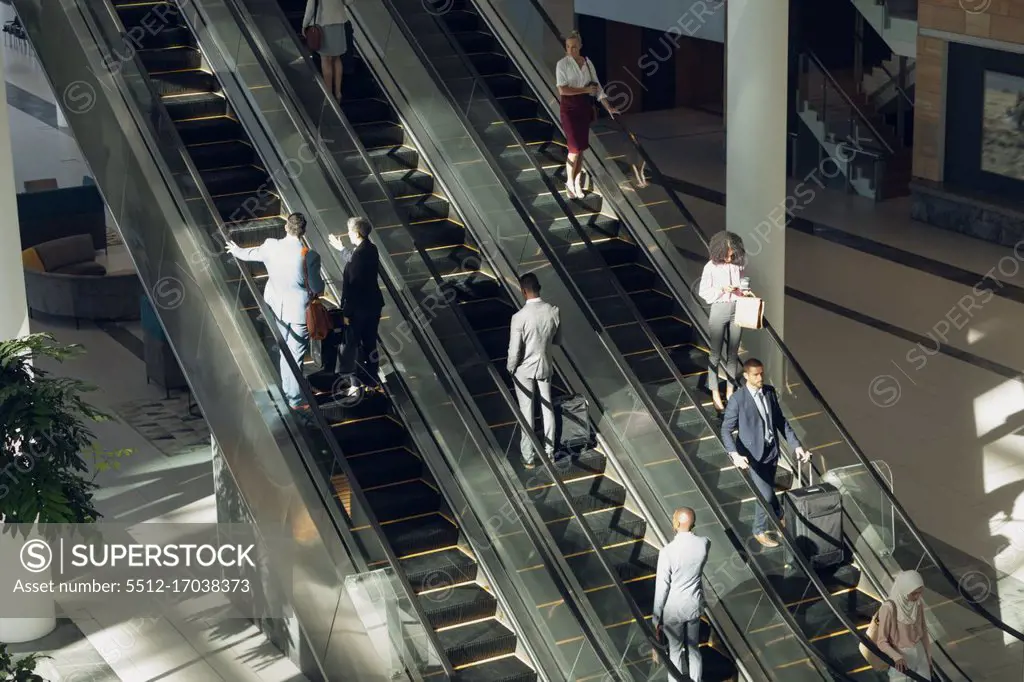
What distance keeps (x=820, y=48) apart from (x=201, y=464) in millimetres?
14268

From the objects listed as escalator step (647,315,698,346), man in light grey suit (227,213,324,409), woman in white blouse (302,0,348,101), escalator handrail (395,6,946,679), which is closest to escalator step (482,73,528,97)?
escalator handrail (395,6,946,679)

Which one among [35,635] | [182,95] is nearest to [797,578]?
[35,635]

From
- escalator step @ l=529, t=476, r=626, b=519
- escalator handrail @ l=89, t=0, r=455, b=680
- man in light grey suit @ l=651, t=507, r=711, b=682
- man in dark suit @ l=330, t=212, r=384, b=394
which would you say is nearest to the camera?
man in light grey suit @ l=651, t=507, r=711, b=682

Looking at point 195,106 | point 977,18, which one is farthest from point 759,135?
point 977,18

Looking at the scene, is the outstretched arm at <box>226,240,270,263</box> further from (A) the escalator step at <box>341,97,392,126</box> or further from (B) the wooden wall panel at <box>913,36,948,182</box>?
(B) the wooden wall panel at <box>913,36,948,182</box>

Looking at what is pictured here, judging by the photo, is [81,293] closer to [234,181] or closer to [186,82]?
[186,82]

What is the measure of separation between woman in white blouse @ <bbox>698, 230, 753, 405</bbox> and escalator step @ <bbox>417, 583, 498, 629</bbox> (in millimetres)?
2512

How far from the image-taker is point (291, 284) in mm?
11422

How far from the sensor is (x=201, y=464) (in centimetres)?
1683

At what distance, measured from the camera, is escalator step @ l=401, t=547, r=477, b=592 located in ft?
36.5

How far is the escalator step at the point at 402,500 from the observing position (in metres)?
11.5

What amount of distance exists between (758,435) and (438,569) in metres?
2.59

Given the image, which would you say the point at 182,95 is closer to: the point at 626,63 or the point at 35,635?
the point at 35,635

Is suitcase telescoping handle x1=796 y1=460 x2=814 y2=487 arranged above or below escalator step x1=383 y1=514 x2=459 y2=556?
above
